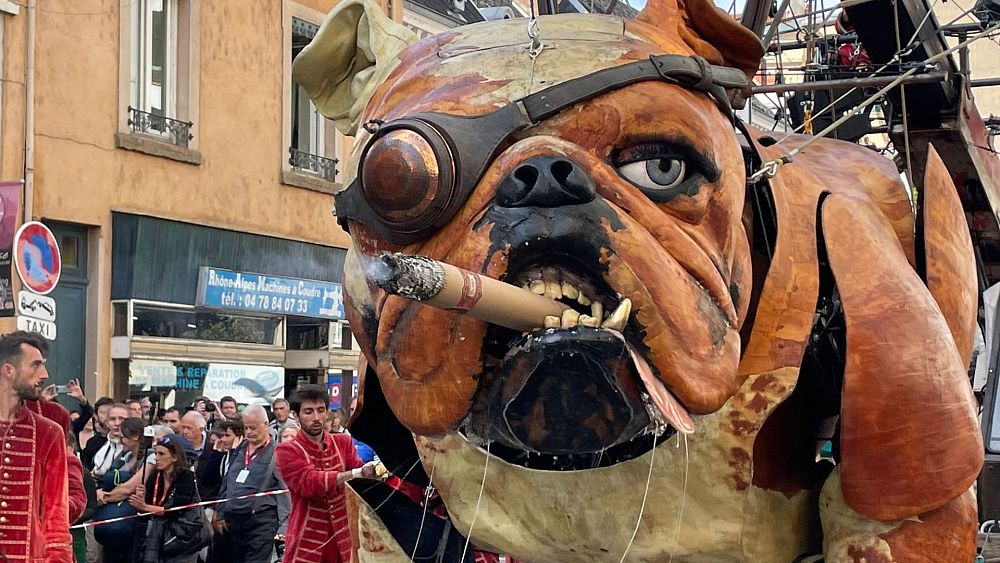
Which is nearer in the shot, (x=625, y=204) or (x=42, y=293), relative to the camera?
(x=625, y=204)

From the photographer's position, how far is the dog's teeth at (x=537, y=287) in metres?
2.38

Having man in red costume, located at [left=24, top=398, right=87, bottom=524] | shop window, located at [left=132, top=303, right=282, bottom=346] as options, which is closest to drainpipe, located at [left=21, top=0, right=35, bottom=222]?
shop window, located at [left=132, top=303, right=282, bottom=346]

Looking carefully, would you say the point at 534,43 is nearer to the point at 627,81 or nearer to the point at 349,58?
the point at 627,81

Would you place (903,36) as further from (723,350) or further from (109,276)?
(109,276)

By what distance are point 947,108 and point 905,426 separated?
2049 mm

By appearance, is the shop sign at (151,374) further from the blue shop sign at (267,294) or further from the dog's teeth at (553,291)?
the dog's teeth at (553,291)

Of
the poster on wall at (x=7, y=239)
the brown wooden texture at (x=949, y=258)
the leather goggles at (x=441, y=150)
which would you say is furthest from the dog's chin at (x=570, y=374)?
the poster on wall at (x=7, y=239)

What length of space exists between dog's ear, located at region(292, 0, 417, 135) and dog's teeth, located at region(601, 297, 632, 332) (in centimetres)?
99

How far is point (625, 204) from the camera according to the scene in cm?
249

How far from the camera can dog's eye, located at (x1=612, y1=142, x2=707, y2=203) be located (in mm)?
2570

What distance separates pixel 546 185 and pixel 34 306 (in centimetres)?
698

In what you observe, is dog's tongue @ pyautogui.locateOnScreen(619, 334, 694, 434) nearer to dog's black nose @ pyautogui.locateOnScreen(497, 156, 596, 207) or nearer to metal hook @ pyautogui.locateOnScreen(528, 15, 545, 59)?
dog's black nose @ pyautogui.locateOnScreen(497, 156, 596, 207)

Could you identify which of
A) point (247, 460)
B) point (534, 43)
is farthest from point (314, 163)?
point (534, 43)

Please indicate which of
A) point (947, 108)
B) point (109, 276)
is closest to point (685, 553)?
point (947, 108)
